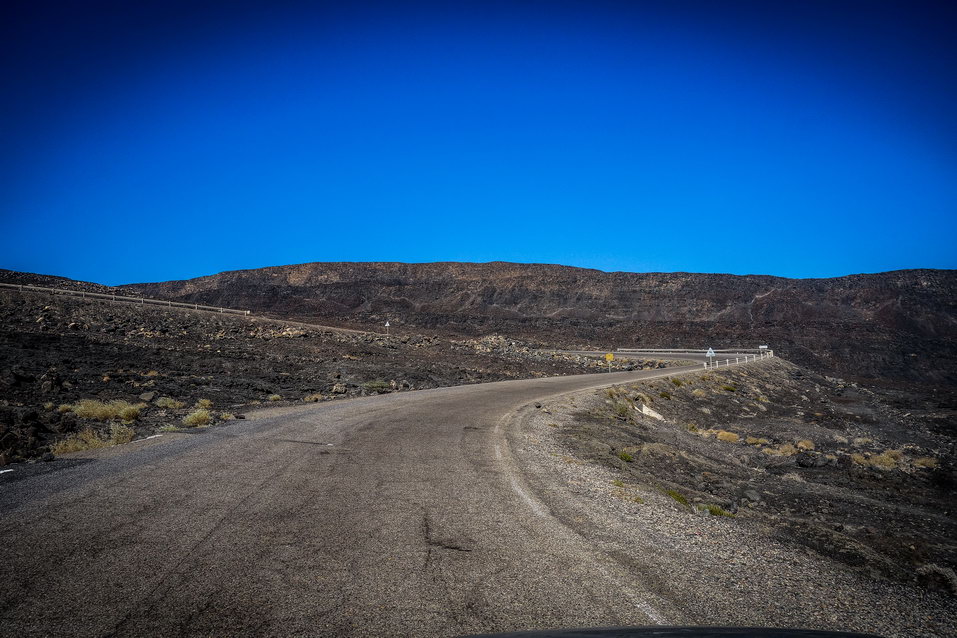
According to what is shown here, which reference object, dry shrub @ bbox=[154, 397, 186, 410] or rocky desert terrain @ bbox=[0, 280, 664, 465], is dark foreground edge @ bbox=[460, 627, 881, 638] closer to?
rocky desert terrain @ bbox=[0, 280, 664, 465]

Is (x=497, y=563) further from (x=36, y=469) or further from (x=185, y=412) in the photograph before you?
(x=185, y=412)

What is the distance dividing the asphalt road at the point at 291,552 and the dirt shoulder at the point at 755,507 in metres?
0.61

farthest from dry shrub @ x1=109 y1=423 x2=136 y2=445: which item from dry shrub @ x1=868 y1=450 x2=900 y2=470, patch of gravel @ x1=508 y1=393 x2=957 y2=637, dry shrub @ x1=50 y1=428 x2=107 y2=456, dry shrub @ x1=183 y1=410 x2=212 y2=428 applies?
dry shrub @ x1=868 y1=450 x2=900 y2=470

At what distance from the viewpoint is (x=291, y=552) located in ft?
14.3

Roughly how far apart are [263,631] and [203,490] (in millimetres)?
3624

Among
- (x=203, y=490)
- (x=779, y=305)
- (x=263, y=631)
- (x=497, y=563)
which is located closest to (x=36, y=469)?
(x=203, y=490)

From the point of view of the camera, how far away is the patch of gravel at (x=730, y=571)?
12.1 ft

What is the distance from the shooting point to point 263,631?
3.14 m

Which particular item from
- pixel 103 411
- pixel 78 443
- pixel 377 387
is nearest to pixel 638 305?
pixel 377 387

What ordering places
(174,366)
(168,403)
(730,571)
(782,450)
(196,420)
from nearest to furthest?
1. (730,571)
2. (196,420)
3. (168,403)
4. (782,450)
5. (174,366)

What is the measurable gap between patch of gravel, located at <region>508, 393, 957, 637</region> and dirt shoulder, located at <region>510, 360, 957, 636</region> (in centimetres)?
2

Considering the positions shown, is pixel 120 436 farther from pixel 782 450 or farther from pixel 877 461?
pixel 877 461

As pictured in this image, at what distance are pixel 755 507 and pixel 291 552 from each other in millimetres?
7811

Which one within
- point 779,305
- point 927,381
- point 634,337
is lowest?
point 927,381
